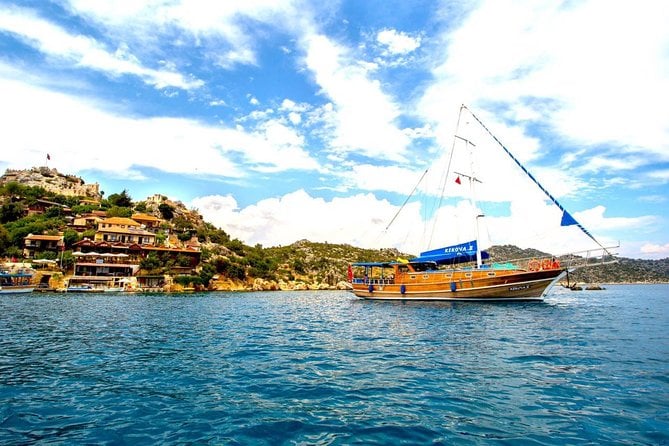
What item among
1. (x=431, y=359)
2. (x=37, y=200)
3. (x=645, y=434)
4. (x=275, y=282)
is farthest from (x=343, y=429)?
(x=37, y=200)

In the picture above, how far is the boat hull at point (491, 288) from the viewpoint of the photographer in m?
40.3

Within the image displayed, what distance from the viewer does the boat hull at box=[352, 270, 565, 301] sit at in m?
40.3

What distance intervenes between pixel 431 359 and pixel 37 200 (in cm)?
13191

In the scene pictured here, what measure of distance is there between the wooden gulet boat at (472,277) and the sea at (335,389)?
21007 mm

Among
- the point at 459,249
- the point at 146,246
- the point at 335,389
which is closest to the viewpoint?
the point at 335,389

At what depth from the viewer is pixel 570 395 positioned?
9727 millimetres

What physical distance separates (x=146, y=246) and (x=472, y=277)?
79.1 meters

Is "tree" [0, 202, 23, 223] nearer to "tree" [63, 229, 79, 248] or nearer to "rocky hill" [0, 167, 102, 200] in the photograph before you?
"tree" [63, 229, 79, 248]

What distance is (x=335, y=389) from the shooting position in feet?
33.9

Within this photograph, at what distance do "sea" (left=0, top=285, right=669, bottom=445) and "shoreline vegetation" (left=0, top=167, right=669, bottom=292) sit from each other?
1667 inches

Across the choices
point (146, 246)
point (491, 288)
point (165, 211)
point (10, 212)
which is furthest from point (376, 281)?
point (10, 212)

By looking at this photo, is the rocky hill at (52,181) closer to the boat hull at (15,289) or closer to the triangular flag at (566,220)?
the boat hull at (15,289)

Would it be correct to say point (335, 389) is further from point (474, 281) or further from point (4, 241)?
point (4, 241)

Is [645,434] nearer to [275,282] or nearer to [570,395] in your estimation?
[570,395]
